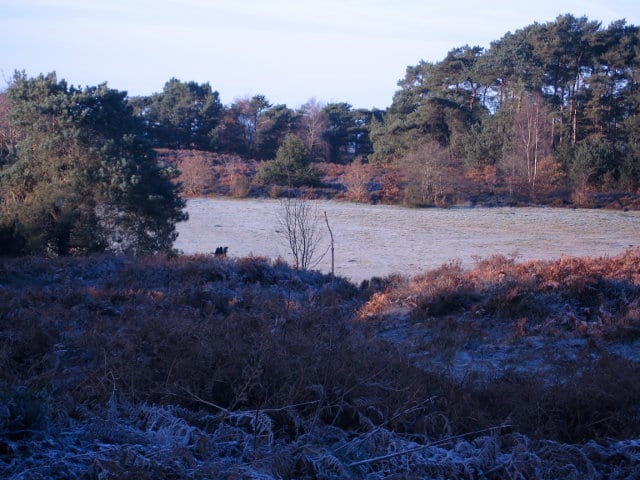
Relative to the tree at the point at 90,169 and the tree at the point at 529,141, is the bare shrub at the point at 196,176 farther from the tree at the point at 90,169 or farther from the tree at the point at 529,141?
the tree at the point at 529,141

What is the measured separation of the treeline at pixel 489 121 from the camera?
42875 millimetres

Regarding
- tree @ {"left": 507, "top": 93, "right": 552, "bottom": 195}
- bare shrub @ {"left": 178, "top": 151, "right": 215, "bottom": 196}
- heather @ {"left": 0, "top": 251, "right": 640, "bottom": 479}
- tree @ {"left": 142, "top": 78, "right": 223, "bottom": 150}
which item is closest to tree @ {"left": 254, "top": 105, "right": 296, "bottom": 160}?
tree @ {"left": 142, "top": 78, "right": 223, "bottom": 150}

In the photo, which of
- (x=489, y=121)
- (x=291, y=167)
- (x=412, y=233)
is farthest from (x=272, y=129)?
(x=412, y=233)

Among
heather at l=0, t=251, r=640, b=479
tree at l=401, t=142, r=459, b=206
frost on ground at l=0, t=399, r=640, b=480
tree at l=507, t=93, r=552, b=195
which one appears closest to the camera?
frost on ground at l=0, t=399, r=640, b=480

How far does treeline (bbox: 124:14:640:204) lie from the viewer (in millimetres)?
42875

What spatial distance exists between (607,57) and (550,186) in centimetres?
1256

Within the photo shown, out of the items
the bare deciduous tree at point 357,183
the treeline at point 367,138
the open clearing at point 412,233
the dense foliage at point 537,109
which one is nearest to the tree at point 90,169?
the treeline at point 367,138

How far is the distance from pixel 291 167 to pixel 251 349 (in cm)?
3310

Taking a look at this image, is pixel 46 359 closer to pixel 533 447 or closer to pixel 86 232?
pixel 533 447

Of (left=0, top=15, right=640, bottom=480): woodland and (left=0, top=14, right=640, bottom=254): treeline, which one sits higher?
(left=0, top=14, right=640, bottom=254): treeline

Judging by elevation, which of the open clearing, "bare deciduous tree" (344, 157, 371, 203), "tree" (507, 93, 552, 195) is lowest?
the open clearing

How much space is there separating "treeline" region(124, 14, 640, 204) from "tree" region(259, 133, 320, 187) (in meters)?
2.19

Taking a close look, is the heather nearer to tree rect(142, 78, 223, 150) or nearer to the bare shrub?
the bare shrub

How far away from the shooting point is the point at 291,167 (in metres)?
37.7
